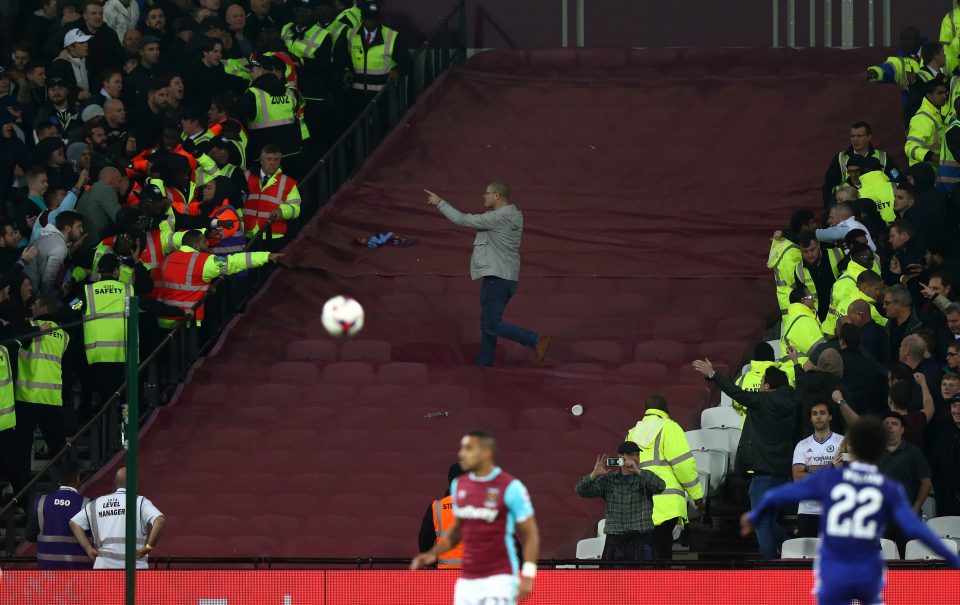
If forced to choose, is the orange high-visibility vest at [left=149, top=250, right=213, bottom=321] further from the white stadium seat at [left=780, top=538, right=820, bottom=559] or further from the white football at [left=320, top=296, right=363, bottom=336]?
the white stadium seat at [left=780, top=538, right=820, bottom=559]

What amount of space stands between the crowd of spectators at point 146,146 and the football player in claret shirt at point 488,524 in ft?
25.4

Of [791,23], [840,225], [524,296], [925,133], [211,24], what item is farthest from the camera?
[791,23]

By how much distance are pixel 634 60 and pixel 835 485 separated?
15.4m

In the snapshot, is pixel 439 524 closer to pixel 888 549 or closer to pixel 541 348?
pixel 888 549

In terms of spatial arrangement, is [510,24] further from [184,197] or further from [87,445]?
[87,445]

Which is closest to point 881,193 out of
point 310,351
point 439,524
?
point 310,351

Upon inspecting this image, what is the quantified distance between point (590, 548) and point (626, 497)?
1176 mm

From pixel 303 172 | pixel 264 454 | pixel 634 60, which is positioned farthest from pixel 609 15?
pixel 264 454

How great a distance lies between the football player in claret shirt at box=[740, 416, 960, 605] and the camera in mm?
11664

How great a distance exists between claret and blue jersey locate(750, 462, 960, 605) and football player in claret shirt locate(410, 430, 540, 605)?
1571 mm

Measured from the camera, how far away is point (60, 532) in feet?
54.5

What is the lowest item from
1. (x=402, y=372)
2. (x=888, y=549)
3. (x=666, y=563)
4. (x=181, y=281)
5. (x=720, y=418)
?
(x=666, y=563)

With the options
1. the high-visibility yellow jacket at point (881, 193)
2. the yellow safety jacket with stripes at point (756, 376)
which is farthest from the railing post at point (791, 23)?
the yellow safety jacket with stripes at point (756, 376)

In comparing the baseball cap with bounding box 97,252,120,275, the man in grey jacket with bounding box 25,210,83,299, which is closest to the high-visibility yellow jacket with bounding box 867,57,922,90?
the baseball cap with bounding box 97,252,120,275
